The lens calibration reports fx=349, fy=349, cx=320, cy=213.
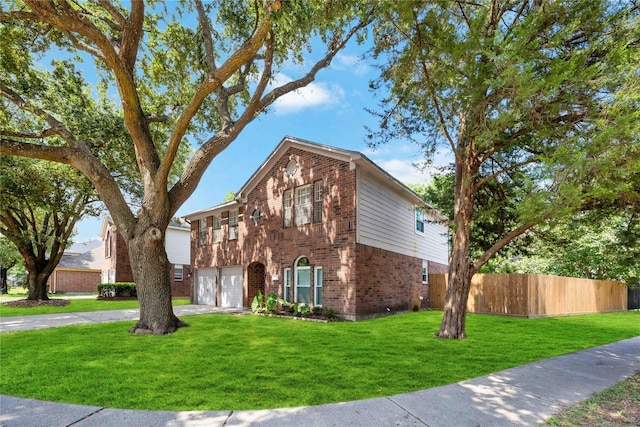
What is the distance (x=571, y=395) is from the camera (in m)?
4.81

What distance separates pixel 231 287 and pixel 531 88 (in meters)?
15.9

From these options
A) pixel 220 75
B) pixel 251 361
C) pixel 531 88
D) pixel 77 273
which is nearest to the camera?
pixel 531 88

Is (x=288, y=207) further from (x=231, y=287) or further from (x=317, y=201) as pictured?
(x=231, y=287)

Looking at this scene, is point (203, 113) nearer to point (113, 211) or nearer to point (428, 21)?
point (113, 211)

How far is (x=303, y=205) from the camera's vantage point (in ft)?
46.8

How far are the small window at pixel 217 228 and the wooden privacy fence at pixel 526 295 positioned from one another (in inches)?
451

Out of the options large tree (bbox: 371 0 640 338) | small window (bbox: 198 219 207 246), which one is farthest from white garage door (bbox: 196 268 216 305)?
large tree (bbox: 371 0 640 338)

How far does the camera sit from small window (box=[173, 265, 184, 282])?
2847 centimetres

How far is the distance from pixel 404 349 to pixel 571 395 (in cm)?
311

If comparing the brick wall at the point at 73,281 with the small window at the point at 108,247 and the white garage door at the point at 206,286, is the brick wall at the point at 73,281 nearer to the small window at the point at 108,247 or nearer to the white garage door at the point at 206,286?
the small window at the point at 108,247

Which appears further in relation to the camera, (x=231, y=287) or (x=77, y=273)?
(x=77, y=273)

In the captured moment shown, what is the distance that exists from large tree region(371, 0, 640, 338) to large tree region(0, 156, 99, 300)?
17224mm

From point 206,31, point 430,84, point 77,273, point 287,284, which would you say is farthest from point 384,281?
point 77,273

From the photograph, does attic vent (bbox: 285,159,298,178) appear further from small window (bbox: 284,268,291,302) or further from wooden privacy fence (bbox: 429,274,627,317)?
wooden privacy fence (bbox: 429,274,627,317)
